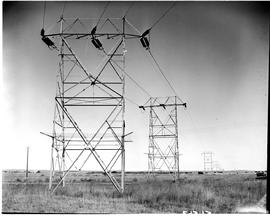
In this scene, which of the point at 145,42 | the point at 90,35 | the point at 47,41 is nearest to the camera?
the point at 145,42

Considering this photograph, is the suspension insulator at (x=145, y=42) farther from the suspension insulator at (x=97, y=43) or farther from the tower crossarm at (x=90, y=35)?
the suspension insulator at (x=97, y=43)

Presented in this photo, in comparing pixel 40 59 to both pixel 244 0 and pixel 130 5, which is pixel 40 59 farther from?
pixel 244 0

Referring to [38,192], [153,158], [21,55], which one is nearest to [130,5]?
[21,55]

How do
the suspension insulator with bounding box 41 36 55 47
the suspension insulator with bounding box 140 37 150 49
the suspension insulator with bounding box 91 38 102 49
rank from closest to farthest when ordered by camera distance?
the suspension insulator with bounding box 140 37 150 49 < the suspension insulator with bounding box 91 38 102 49 < the suspension insulator with bounding box 41 36 55 47

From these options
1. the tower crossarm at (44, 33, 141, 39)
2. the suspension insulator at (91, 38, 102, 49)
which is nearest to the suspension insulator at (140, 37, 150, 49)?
the tower crossarm at (44, 33, 141, 39)

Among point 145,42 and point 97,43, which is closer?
point 145,42

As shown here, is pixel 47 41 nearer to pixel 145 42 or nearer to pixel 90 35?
pixel 90 35

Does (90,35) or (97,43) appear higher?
(90,35)

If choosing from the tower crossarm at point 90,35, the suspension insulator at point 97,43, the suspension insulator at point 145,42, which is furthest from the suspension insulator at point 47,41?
the suspension insulator at point 145,42

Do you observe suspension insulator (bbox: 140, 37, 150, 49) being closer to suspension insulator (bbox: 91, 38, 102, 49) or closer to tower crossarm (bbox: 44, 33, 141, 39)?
tower crossarm (bbox: 44, 33, 141, 39)

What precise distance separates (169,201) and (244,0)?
767cm

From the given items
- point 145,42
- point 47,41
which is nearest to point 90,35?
point 47,41

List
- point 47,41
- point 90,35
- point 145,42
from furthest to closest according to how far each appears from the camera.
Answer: point 47,41
point 90,35
point 145,42

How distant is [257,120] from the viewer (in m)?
12.8
